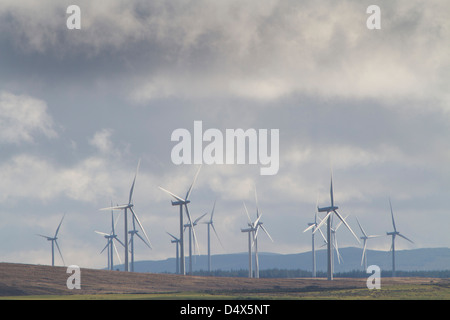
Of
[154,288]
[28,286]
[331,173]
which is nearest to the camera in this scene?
[28,286]

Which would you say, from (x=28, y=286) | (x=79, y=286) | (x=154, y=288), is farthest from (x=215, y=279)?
(x=28, y=286)

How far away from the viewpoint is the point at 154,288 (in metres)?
136
